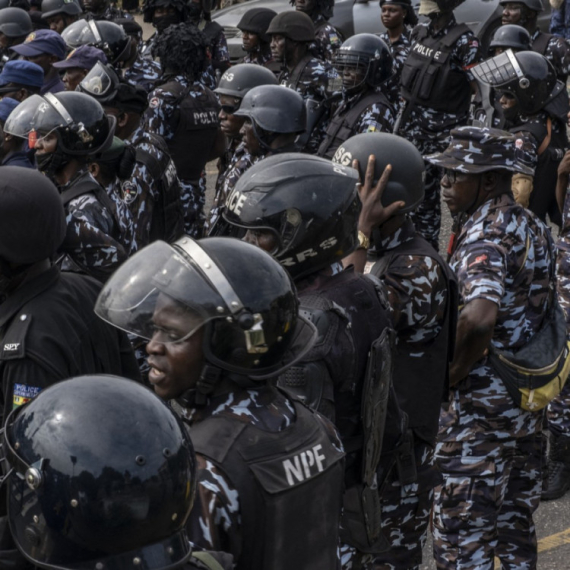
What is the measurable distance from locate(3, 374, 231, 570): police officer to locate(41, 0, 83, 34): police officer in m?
10.5

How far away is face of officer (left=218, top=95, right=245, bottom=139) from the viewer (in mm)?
7012

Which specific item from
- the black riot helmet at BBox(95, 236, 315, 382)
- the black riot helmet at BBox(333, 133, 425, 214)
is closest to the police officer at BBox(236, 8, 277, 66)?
the black riot helmet at BBox(333, 133, 425, 214)

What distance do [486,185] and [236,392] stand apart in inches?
89.8

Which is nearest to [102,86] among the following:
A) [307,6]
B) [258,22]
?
[258,22]

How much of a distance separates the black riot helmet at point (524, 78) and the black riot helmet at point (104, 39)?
3.85 meters

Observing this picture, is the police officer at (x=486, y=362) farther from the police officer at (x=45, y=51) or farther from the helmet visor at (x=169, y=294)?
the police officer at (x=45, y=51)

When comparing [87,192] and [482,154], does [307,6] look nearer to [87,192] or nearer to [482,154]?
Result: [87,192]

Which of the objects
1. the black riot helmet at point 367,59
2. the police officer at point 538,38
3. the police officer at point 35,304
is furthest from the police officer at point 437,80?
the police officer at point 35,304

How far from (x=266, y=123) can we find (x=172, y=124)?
6.97 ft

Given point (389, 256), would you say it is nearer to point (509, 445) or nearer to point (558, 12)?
point (509, 445)

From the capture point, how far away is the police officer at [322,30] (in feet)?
35.0

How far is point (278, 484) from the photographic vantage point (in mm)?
2459

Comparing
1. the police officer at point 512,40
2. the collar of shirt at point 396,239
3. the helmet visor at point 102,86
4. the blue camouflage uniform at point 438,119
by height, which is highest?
the collar of shirt at point 396,239

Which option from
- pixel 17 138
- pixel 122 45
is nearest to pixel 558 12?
pixel 122 45
